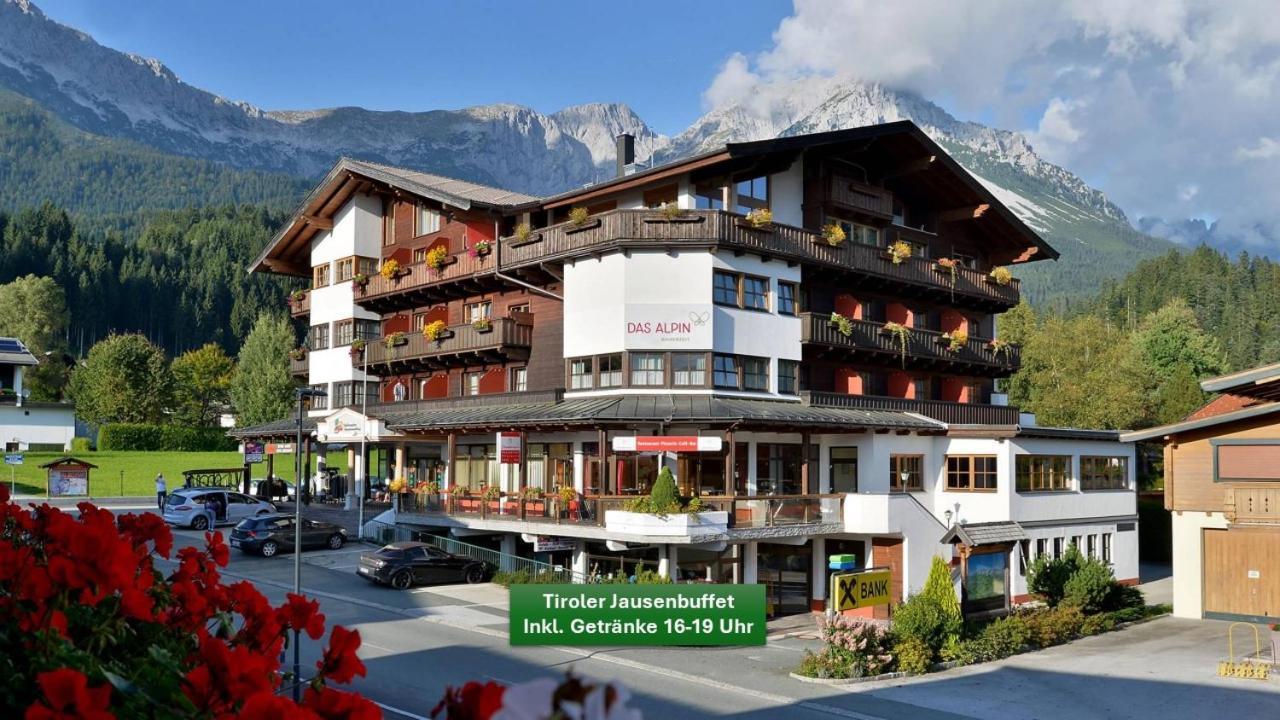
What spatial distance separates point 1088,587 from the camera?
114 ft

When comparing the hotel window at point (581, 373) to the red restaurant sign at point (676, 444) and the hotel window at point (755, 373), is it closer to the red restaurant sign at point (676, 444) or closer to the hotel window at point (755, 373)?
the hotel window at point (755, 373)

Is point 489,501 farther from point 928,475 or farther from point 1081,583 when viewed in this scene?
point 1081,583

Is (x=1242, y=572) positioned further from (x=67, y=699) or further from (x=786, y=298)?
(x=67, y=699)

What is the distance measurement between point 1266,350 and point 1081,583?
364ft

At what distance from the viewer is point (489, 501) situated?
126 feet

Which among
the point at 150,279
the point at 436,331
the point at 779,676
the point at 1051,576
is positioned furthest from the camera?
the point at 150,279

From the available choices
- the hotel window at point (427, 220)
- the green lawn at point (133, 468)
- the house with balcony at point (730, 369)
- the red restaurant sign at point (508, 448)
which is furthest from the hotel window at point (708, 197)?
the green lawn at point (133, 468)

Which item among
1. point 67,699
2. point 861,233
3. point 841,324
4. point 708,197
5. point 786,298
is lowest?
point 67,699

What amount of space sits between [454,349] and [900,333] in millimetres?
17379

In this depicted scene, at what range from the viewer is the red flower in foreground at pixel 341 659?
17.3ft

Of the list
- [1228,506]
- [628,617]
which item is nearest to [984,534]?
[1228,506]

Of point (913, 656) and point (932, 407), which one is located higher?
point (932, 407)

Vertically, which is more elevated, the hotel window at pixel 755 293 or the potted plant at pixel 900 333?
the hotel window at pixel 755 293

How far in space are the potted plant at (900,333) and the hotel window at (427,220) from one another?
19.7 m
